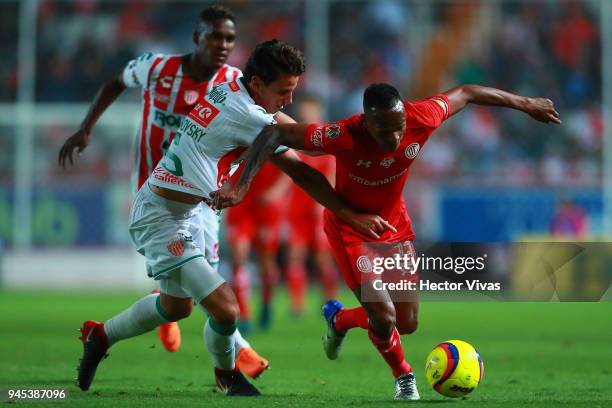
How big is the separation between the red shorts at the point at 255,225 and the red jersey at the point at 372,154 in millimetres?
5093

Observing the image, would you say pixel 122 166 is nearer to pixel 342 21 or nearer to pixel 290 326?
pixel 342 21

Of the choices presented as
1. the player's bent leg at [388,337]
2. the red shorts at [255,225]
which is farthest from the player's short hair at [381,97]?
the red shorts at [255,225]

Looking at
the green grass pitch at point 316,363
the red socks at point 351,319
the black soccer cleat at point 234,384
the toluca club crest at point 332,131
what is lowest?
the green grass pitch at point 316,363

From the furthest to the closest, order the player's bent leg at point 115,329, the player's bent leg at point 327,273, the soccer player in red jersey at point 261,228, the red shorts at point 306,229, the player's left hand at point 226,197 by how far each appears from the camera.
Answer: the red shorts at point 306,229, the player's bent leg at point 327,273, the soccer player in red jersey at point 261,228, the player's bent leg at point 115,329, the player's left hand at point 226,197

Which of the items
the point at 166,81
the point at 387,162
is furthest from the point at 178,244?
the point at 166,81

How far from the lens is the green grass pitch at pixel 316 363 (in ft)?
18.9

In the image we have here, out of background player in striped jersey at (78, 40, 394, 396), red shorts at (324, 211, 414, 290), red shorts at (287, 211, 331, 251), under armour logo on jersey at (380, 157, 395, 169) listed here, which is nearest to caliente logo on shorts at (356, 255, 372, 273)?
red shorts at (324, 211, 414, 290)

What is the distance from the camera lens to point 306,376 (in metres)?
7.07

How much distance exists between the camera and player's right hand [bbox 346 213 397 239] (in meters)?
5.82

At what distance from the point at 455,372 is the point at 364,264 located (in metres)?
0.90

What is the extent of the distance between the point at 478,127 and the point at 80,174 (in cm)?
706

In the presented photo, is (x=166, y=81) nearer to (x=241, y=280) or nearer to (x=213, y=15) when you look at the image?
(x=213, y=15)

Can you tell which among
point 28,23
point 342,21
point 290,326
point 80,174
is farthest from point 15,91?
point 290,326

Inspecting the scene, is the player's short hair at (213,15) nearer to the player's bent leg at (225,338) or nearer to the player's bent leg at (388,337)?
the player's bent leg at (225,338)
